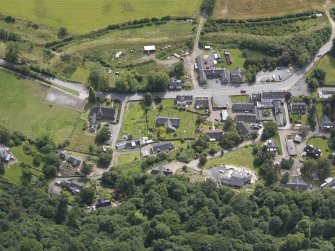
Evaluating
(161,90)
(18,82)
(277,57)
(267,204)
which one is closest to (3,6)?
(18,82)

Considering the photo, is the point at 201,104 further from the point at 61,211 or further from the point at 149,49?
the point at 61,211

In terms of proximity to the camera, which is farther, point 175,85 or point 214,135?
point 175,85

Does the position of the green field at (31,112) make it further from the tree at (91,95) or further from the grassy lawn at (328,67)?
the grassy lawn at (328,67)

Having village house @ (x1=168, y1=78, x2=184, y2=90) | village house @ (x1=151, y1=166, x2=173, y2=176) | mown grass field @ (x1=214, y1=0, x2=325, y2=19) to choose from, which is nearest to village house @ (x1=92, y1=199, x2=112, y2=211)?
village house @ (x1=151, y1=166, x2=173, y2=176)

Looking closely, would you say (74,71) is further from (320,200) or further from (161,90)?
(320,200)

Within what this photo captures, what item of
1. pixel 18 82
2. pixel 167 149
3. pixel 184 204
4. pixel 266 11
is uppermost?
pixel 266 11

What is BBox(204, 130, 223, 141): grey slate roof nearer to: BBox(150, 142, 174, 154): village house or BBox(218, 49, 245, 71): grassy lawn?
BBox(150, 142, 174, 154): village house

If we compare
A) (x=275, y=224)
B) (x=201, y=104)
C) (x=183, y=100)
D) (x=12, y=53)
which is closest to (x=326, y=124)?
(x=201, y=104)
